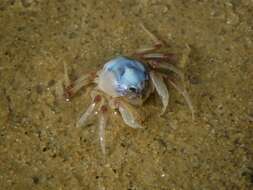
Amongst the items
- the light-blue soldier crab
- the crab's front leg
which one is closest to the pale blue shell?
the light-blue soldier crab

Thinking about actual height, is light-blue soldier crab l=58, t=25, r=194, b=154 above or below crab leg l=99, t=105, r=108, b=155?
above

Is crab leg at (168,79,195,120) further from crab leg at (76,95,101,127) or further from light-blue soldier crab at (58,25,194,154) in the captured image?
crab leg at (76,95,101,127)

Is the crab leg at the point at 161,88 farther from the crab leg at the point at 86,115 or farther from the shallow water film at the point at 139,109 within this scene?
the crab leg at the point at 86,115

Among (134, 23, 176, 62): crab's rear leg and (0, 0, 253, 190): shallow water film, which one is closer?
(0, 0, 253, 190): shallow water film

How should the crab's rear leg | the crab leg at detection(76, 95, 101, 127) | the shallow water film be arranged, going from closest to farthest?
the shallow water film < the crab leg at detection(76, 95, 101, 127) < the crab's rear leg

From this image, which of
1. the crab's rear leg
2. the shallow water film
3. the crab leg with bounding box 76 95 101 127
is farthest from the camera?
the crab's rear leg

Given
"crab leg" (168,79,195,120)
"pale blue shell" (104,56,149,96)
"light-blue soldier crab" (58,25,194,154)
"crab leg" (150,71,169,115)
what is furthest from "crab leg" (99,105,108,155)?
"crab leg" (168,79,195,120)

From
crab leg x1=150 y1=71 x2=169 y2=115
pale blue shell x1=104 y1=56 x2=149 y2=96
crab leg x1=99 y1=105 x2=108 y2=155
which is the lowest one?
crab leg x1=99 y1=105 x2=108 y2=155
